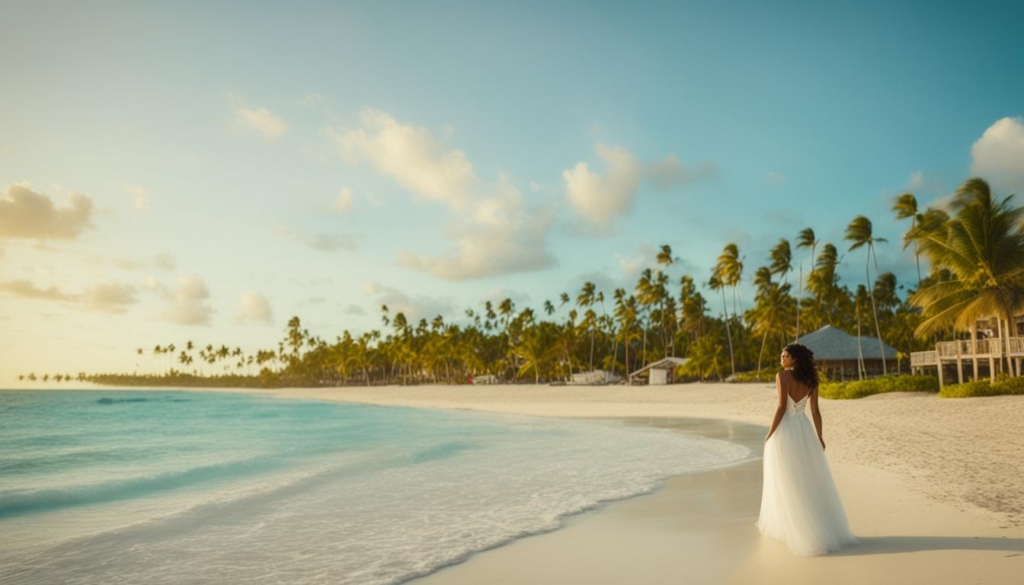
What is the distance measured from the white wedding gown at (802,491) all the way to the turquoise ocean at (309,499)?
2.77 m

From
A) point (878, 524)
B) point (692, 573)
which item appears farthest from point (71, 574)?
point (878, 524)

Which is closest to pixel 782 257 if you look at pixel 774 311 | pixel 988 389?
pixel 774 311

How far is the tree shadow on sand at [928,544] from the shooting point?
18.0 feet

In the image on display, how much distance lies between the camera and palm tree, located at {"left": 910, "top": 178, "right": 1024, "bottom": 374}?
2562 centimetres

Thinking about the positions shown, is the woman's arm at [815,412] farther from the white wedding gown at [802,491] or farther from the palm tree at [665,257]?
the palm tree at [665,257]

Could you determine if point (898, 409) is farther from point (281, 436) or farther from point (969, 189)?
point (281, 436)

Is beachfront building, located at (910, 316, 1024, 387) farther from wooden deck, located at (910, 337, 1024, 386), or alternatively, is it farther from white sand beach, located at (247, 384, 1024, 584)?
white sand beach, located at (247, 384, 1024, 584)

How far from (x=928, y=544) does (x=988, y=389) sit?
20.9m

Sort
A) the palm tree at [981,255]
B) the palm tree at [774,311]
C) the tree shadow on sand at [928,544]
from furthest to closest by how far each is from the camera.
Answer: the palm tree at [774,311], the palm tree at [981,255], the tree shadow on sand at [928,544]

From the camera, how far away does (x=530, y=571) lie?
5.68 meters

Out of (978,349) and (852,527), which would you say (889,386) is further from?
(852,527)

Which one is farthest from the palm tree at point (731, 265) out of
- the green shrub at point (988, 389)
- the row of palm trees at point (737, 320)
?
the green shrub at point (988, 389)

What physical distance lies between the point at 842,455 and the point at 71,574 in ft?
40.7

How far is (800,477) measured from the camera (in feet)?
18.6
